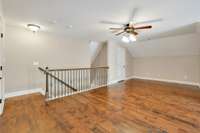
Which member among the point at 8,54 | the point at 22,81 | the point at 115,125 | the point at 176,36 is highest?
the point at 176,36

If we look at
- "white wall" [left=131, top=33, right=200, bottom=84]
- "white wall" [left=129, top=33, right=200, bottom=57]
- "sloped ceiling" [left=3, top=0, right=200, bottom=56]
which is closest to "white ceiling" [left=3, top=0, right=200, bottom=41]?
"sloped ceiling" [left=3, top=0, right=200, bottom=56]

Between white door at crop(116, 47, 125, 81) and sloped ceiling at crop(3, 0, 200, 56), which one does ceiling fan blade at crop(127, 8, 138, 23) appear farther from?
white door at crop(116, 47, 125, 81)

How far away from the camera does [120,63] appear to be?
6.62 meters

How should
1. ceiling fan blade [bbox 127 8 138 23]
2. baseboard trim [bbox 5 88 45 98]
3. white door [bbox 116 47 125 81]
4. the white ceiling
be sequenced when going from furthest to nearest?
white door [bbox 116 47 125 81] → baseboard trim [bbox 5 88 45 98] → ceiling fan blade [bbox 127 8 138 23] → the white ceiling

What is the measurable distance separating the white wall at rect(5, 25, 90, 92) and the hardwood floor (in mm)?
875

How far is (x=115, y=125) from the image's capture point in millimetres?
2070

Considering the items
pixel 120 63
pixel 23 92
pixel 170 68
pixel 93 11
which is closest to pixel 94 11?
pixel 93 11

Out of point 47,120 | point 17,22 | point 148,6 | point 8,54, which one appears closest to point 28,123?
point 47,120

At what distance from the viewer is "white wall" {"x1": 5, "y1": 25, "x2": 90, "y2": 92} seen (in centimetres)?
361

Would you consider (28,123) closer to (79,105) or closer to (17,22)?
(79,105)

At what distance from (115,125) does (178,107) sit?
1852 millimetres

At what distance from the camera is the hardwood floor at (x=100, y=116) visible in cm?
196

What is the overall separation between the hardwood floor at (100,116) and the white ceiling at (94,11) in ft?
7.48

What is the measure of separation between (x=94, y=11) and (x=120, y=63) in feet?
14.4
